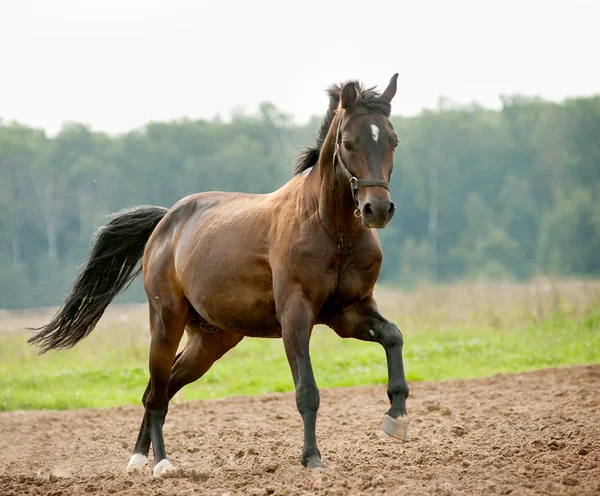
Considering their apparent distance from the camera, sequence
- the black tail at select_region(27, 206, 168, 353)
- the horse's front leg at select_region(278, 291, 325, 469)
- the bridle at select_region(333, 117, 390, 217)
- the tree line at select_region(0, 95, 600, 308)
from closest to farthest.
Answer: the bridle at select_region(333, 117, 390, 217)
the horse's front leg at select_region(278, 291, 325, 469)
the black tail at select_region(27, 206, 168, 353)
the tree line at select_region(0, 95, 600, 308)

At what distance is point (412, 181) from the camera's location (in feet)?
124

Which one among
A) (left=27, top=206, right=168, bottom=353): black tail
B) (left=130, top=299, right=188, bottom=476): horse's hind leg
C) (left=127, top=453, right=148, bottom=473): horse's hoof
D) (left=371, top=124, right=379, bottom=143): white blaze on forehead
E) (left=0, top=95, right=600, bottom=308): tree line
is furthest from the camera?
(left=0, top=95, right=600, bottom=308): tree line

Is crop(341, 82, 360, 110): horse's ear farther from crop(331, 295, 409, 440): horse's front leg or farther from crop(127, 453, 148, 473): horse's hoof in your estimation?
crop(127, 453, 148, 473): horse's hoof

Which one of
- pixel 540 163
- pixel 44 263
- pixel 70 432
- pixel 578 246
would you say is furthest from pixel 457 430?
pixel 540 163

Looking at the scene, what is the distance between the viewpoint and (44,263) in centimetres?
2456

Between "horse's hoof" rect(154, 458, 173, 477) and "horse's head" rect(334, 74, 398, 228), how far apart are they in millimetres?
2549

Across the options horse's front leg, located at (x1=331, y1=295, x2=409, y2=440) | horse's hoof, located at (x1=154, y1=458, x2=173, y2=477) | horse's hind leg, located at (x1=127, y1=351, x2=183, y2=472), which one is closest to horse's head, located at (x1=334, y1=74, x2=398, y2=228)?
horse's front leg, located at (x1=331, y1=295, x2=409, y2=440)

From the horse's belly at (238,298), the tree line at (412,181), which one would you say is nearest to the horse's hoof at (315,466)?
the horse's belly at (238,298)

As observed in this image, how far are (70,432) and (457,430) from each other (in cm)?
432

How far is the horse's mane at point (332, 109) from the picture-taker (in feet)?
17.6

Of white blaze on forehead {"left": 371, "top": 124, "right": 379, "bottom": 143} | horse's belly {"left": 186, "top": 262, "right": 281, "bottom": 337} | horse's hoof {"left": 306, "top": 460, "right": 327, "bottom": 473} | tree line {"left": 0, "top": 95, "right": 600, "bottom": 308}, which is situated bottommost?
horse's hoof {"left": 306, "top": 460, "right": 327, "bottom": 473}

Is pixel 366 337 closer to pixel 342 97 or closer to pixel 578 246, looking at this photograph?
pixel 342 97

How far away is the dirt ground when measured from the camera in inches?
200

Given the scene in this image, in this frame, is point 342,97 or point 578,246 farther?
point 578,246
